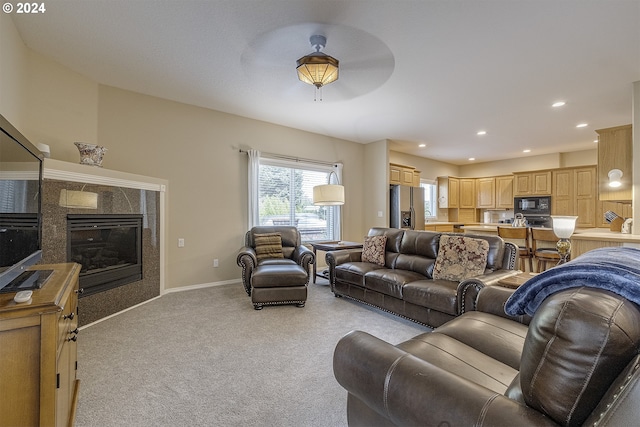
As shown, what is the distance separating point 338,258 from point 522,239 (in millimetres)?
3276

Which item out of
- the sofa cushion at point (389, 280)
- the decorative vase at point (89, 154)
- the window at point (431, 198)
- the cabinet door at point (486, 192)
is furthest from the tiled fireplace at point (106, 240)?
the cabinet door at point (486, 192)

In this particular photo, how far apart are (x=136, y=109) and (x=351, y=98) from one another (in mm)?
2942

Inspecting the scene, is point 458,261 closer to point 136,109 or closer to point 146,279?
point 146,279

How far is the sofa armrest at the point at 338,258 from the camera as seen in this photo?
12.7ft

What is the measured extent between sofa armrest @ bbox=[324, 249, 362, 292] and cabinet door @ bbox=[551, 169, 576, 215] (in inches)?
225

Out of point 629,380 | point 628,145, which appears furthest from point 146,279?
point 628,145

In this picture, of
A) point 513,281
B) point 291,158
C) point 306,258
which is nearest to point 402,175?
point 291,158

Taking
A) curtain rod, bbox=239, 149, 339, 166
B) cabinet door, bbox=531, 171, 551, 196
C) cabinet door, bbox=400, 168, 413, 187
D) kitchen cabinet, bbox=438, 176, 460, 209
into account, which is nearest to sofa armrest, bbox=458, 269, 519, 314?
curtain rod, bbox=239, 149, 339, 166

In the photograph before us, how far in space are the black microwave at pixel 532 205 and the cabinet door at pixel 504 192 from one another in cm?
19

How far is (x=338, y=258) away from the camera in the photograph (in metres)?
3.90

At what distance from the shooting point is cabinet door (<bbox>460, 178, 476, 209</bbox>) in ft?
27.1

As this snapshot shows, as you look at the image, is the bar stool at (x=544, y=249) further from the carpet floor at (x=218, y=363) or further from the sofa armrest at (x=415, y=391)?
the sofa armrest at (x=415, y=391)

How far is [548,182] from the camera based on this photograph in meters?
6.75

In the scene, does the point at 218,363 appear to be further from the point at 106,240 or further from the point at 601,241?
the point at 601,241
